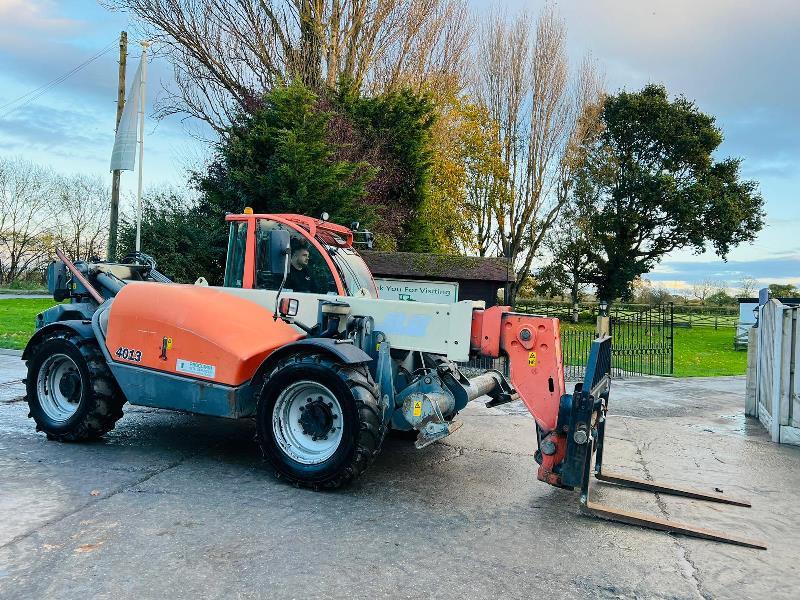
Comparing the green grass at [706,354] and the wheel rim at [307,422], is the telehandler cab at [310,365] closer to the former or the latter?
the wheel rim at [307,422]

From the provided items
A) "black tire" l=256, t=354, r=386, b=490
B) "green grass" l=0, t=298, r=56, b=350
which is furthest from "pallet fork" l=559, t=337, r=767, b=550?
"green grass" l=0, t=298, r=56, b=350

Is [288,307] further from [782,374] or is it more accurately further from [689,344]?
[689,344]

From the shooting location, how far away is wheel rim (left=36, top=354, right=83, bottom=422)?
265 inches

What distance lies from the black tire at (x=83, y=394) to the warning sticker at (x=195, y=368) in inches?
43.5

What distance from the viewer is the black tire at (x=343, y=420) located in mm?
5211

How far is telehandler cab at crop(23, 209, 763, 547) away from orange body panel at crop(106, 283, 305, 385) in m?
0.01

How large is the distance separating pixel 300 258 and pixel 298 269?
11cm

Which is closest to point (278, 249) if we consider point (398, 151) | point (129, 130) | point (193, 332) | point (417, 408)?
point (193, 332)

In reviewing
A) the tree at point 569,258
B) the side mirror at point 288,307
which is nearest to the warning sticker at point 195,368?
the side mirror at point 288,307

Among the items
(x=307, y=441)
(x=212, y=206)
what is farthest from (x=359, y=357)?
(x=212, y=206)

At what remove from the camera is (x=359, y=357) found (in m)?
5.41

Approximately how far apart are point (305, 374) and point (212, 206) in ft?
37.0

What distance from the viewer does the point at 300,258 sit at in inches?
255

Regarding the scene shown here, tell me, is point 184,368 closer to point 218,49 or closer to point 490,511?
point 490,511
